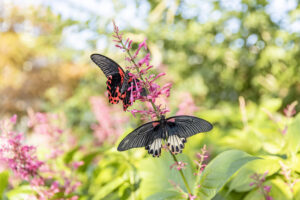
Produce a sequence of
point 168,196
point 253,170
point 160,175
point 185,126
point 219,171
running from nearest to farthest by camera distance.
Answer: point 185,126
point 219,171
point 168,196
point 253,170
point 160,175

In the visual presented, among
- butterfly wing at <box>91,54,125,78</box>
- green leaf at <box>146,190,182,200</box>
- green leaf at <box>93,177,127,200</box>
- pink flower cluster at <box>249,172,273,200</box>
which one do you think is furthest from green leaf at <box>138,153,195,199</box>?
butterfly wing at <box>91,54,125,78</box>

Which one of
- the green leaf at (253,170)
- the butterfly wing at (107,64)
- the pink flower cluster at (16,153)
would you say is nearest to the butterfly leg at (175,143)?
the butterfly wing at (107,64)

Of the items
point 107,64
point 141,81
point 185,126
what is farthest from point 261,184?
point 107,64

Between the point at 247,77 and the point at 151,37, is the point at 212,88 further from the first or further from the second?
the point at 151,37

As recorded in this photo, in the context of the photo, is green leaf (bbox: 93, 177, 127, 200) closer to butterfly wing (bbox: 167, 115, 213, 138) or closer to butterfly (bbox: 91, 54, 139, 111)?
butterfly (bbox: 91, 54, 139, 111)

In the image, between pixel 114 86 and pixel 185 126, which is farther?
pixel 114 86

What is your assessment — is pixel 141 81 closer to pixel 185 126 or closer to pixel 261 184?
pixel 185 126

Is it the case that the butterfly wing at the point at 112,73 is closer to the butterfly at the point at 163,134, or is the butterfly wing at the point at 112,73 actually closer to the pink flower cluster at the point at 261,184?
the butterfly at the point at 163,134
